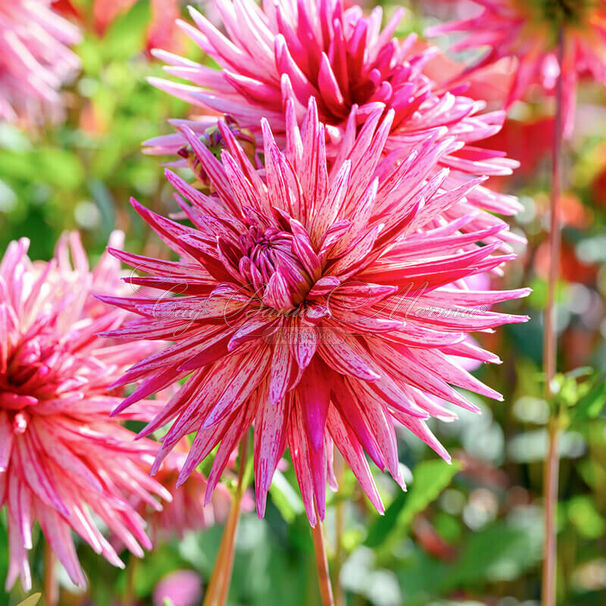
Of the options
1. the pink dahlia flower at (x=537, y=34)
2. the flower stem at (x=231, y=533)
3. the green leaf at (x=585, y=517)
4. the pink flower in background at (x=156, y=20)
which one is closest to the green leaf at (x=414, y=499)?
Result: the flower stem at (x=231, y=533)

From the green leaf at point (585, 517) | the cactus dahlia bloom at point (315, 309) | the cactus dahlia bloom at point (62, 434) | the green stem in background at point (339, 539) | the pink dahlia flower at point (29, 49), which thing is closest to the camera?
the cactus dahlia bloom at point (315, 309)

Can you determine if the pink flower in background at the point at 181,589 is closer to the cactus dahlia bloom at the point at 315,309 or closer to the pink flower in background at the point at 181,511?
the pink flower in background at the point at 181,511

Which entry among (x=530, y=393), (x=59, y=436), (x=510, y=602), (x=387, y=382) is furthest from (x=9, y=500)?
(x=530, y=393)

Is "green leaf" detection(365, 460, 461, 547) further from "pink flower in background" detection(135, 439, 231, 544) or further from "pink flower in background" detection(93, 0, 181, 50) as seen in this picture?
"pink flower in background" detection(93, 0, 181, 50)

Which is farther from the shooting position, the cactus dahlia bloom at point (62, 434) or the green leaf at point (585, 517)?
the green leaf at point (585, 517)

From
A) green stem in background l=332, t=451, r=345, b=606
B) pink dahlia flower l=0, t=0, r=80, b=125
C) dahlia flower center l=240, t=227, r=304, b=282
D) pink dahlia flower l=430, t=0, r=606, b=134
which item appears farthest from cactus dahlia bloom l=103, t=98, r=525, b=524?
pink dahlia flower l=0, t=0, r=80, b=125

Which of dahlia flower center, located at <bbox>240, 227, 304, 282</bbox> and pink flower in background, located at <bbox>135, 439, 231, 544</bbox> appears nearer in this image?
dahlia flower center, located at <bbox>240, 227, 304, 282</bbox>
